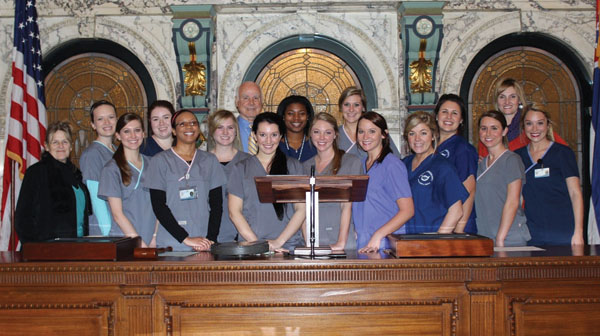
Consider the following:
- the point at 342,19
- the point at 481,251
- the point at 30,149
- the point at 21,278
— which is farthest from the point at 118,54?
the point at 481,251

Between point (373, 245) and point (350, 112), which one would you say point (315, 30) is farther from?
point (373, 245)

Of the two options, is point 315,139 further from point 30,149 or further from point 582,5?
point 582,5

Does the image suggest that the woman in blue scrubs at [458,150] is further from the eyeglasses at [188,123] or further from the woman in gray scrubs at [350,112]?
the eyeglasses at [188,123]

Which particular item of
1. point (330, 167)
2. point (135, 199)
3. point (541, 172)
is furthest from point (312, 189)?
point (541, 172)

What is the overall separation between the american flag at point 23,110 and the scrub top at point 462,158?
369 centimetres

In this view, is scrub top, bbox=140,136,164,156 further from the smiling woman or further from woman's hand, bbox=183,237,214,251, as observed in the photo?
woman's hand, bbox=183,237,214,251

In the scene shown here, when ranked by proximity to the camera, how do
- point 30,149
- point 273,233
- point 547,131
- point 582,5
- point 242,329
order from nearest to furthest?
point 242,329 → point 273,233 → point 547,131 → point 30,149 → point 582,5

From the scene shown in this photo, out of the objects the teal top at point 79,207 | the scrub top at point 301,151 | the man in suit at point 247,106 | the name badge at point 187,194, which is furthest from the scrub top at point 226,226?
the teal top at point 79,207

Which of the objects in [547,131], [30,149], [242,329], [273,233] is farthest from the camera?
[30,149]

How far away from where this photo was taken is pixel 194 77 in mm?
5750

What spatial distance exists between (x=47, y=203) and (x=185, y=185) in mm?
1013

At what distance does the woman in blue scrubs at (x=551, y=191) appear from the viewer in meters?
4.23

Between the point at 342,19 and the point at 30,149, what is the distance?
10.5ft

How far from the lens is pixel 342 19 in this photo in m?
5.91
